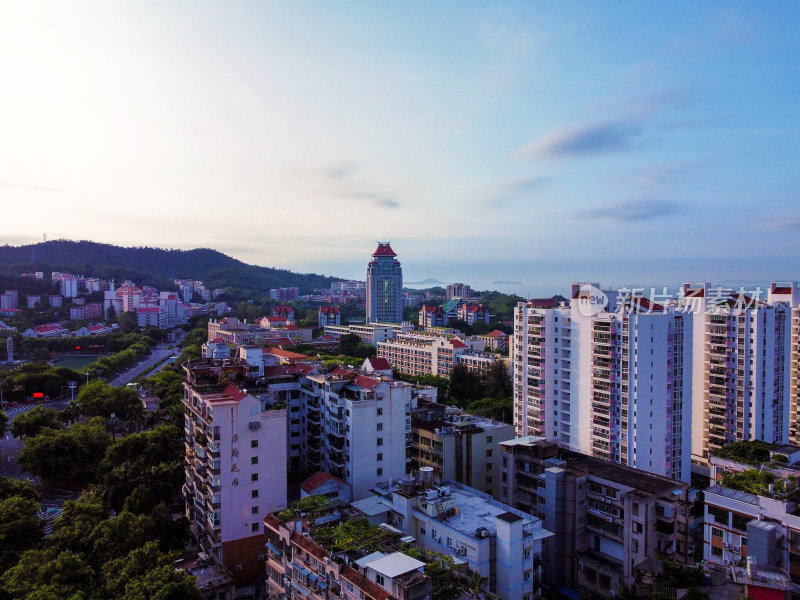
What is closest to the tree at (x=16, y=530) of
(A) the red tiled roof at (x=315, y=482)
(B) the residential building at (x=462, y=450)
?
(A) the red tiled roof at (x=315, y=482)

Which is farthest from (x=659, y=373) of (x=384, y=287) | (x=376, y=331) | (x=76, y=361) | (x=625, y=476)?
(x=384, y=287)

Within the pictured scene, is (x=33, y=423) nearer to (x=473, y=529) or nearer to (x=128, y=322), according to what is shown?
(x=473, y=529)

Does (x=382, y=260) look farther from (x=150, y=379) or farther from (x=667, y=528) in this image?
(x=667, y=528)

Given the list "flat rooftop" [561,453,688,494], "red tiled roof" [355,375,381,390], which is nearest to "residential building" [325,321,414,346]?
"red tiled roof" [355,375,381,390]

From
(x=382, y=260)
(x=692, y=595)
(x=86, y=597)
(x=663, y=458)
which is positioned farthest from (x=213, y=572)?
(x=382, y=260)

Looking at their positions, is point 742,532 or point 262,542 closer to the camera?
point 742,532

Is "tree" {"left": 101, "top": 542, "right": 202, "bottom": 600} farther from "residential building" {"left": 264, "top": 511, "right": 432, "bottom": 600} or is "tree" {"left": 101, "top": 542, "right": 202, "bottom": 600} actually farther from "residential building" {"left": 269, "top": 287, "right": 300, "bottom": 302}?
"residential building" {"left": 269, "top": 287, "right": 300, "bottom": 302}

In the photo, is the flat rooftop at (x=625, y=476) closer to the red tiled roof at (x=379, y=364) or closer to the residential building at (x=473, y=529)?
the residential building at (x=473, y=529)
